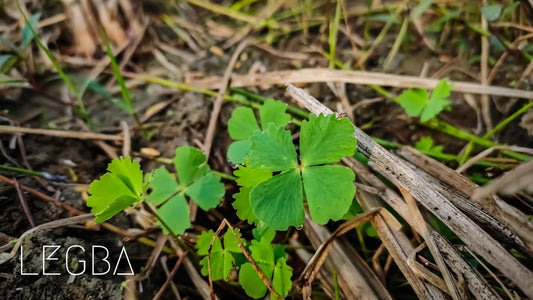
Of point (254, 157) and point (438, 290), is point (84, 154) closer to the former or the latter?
point (254, 157)

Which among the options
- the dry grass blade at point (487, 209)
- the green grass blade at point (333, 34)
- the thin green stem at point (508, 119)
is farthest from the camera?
the green grass blade at point (333, 34)

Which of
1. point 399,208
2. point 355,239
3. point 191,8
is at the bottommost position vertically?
point 355,239

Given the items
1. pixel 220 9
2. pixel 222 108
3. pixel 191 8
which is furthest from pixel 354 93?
pixel 191 8

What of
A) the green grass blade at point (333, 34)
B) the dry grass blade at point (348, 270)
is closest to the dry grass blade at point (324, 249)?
the dry grass blade at point (348, 270)

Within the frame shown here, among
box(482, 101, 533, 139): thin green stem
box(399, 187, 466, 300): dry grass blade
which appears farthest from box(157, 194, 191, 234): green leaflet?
box(482, 101, 533, 139): thin green stem

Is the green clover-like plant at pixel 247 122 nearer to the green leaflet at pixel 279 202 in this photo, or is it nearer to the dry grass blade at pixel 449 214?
the dry grass blade at pixel 449 214

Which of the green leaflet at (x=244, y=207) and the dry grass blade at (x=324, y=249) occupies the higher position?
the green leaflet at (x=244, y=207)
